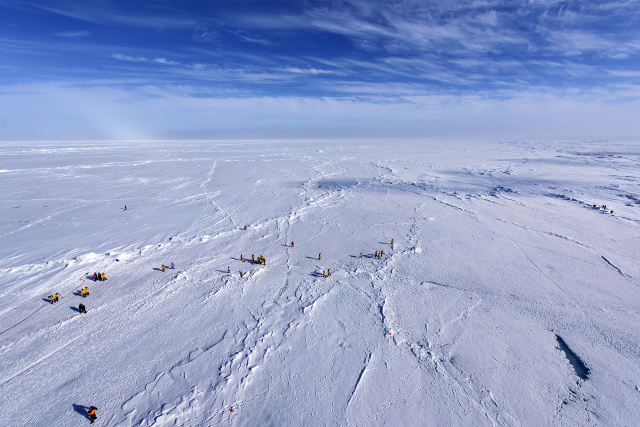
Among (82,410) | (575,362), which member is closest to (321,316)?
(82,410)

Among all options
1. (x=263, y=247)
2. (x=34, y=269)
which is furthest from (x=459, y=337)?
(x=34, y=269)

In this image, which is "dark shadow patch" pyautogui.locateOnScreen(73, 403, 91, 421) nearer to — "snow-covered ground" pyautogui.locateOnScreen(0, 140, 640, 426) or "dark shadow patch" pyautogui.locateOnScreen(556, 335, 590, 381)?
"snow-covered ground" pyautogui.locateOnScreen(0, 140, 640, 426)

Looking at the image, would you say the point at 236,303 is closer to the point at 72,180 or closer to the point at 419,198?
the point at 419,198

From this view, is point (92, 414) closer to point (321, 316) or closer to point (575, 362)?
point (321, 316)

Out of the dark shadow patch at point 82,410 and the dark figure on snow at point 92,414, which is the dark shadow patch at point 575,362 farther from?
the dark shadow patch at point 82,410

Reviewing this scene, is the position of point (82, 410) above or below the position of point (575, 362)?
below
